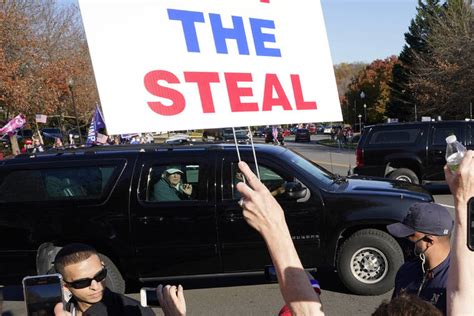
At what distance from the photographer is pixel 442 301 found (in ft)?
7.92

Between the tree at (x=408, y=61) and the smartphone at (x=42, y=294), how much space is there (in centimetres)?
5217

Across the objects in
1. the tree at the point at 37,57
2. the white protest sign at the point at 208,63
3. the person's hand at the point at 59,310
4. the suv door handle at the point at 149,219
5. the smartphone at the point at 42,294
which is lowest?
the suv door handle at the point at 149,219

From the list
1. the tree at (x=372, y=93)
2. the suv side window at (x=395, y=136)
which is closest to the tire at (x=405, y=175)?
the suv side window at (x=395, y=136)

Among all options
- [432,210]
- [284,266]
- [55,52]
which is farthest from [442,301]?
[55,52]

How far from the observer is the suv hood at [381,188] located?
19.2 ft

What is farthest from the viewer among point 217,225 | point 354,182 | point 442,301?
point 354,182

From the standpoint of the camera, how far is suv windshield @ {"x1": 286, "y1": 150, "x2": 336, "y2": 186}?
5967 mm

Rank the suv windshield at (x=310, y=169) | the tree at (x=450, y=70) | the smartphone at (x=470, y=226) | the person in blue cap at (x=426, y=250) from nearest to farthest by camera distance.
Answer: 1. the smartphone at (x=470, y=226)
2. the person in blue cap at (x=426, y=250)
3. the suv windshield at (x=310, y=169)
4. the tree at (x=450, y=70)

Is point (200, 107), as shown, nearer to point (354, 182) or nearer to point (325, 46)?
point (325, 46)

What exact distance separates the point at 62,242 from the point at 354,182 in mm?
3430

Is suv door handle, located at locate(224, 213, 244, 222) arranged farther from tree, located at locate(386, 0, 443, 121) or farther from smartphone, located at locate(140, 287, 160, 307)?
tree, located at locate(386, 0, 443, 121)

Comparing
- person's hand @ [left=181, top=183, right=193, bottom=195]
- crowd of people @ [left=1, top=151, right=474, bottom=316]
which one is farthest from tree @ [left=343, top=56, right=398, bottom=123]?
crowd of people @ [left=1, top=151, right=474, bottom=316]

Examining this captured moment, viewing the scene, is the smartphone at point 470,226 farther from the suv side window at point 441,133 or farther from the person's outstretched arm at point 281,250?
the suv side window at point 441,133

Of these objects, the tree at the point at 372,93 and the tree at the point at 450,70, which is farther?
the tree at the point at 372,93
